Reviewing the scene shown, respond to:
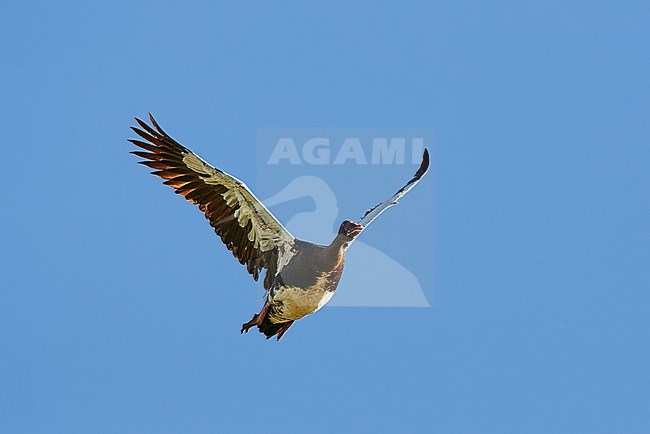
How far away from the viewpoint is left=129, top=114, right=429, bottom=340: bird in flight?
20.2 meters

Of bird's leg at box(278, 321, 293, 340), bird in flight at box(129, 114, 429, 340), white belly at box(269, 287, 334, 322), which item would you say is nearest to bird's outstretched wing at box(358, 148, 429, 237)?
bird in flight at box(129, 114, 429, 340)

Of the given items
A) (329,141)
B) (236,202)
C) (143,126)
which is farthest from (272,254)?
(329,141)

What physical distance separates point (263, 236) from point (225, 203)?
0.61 metres

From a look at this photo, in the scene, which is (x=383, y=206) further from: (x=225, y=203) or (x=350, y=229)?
(x=225, y=203)

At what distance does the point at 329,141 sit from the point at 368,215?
4.48 m

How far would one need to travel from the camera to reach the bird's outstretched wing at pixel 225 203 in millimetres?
20516

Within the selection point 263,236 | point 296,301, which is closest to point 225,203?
point 263,236

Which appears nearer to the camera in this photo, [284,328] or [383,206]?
[383,206]

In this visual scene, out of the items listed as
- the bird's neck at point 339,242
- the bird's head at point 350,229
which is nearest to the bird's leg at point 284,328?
the bird's neck at point 339,242

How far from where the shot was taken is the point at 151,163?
68.0 ft

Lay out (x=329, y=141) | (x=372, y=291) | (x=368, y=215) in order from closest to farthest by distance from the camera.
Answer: (x=368, y=215), (x=372, y=291), (x=329, y=141)

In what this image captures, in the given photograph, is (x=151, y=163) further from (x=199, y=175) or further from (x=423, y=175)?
(x=423, y=175)

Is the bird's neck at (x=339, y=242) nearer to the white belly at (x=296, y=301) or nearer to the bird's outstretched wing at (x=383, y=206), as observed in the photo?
the bird's outstretched wing at (x=383, y=206)

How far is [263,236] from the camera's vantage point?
21.0 metres
